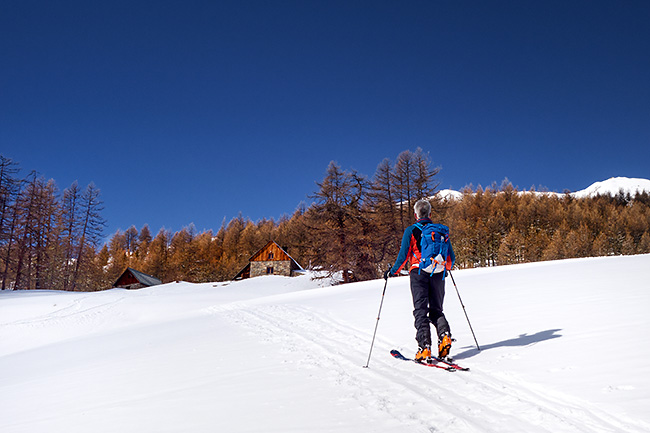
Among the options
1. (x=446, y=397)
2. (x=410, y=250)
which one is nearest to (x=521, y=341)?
(x=410, y=250)

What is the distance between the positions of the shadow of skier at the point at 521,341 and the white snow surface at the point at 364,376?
0.09ft

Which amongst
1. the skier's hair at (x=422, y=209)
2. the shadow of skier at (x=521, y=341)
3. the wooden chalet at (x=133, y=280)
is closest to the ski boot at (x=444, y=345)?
the shadow of skier at (x=521, y=341)

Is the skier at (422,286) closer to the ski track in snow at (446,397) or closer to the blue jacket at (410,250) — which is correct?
the blue jacket at (410,250)

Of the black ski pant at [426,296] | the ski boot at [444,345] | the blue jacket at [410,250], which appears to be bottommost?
the ski boot at [444,345]

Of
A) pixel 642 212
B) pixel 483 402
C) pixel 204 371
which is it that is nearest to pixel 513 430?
pixel 483 402

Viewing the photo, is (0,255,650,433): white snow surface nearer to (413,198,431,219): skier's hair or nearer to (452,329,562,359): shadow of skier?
(452,329,562,359): shadow of skier

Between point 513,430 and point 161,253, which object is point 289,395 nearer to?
point 513,430

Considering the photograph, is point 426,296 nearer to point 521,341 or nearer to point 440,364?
point 440,364

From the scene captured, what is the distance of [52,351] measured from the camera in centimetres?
939

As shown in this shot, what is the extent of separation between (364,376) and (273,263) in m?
46.7

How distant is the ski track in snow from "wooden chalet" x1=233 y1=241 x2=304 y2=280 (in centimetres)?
4423

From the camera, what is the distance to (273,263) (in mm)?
50281

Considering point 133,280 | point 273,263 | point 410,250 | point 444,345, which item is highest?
point 273,263

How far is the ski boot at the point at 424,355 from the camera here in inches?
192
